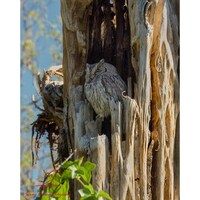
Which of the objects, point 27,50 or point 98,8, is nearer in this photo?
point 98,8

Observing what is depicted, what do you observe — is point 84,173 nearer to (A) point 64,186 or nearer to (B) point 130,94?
(A) point 64,186

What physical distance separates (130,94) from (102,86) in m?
0.08

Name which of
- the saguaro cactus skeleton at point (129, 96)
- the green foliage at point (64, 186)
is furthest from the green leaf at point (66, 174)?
the saguaro cactus skeleton at point (129, 96)

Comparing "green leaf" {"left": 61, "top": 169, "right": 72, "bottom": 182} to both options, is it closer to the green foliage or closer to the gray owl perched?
the green foliage

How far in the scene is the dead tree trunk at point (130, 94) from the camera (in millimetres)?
1884

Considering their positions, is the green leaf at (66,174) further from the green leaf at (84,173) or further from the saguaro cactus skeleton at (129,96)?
the saguaro cactus skeleton at (129,96)

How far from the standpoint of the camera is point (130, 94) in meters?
1.94

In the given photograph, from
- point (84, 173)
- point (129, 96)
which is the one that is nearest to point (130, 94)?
point (129, 96)

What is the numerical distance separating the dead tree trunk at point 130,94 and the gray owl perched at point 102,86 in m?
0.03

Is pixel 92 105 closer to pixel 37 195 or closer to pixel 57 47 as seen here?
pixel 37 195

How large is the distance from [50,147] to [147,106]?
51cm

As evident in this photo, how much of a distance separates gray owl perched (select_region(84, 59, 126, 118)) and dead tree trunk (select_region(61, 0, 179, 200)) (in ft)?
0.10
